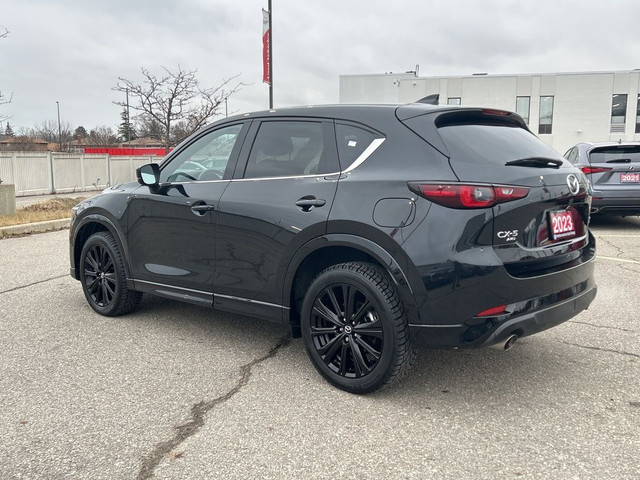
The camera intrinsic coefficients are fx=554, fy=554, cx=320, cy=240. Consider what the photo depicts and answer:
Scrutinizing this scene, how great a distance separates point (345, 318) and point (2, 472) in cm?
188

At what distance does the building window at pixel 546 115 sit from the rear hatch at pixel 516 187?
38.2 meters

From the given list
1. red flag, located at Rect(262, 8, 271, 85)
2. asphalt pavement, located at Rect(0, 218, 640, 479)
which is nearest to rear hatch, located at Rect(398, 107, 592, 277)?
asphalt pavement, located at Rect(0, 218, 640, 479)

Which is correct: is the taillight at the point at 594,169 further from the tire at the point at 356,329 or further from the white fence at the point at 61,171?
the white fence at the point at 61,171

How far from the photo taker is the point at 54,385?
348cm

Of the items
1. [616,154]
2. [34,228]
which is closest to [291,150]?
[616,154]

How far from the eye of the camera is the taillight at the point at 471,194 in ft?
9.48

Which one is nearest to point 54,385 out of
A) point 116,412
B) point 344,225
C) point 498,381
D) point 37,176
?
point 116,412

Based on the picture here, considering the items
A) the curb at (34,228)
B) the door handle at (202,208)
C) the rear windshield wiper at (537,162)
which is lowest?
the curb at (34,228)

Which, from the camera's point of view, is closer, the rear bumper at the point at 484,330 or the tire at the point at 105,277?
the rear bumper at the point at 484,330

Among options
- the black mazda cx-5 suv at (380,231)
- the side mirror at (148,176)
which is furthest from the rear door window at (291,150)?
the side mirror at (148,176)

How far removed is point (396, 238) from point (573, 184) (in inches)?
47.1

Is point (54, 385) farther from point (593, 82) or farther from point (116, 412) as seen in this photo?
point (593, 82)

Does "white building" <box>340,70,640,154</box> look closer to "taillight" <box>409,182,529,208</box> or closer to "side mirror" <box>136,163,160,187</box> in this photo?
"side mirror" <box>136,163,160,187</box>

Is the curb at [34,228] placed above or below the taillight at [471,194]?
below
